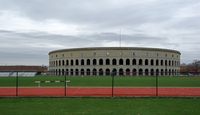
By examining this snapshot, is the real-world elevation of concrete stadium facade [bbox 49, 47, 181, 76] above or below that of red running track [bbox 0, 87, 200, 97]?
above

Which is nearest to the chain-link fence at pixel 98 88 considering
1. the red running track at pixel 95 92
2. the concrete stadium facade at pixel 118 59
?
the red running track at pixel 95 92

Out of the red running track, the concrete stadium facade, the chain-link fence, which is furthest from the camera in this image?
the concrete stadium facade

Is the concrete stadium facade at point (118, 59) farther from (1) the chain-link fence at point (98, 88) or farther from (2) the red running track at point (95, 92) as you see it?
(2) the red running track at point (95, 92)

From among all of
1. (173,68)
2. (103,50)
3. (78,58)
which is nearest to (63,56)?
(78,58)

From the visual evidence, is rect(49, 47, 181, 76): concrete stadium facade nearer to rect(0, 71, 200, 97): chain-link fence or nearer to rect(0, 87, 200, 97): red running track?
rect(0, 71, 200, 97): chain-link fence

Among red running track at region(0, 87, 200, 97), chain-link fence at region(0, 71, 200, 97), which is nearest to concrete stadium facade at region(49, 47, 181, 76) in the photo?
chain-link fence at region(0, 71, 200, 97)

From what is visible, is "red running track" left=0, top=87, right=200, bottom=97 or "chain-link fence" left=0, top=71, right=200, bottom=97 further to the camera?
"chain-link fence" left=0, top=71, right=200, bottom=97

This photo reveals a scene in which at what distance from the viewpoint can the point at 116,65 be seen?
120 m

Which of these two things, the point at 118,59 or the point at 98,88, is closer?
the point at 98,88

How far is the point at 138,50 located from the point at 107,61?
1127cm

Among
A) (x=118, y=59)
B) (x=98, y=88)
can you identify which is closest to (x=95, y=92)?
(x=98, y=88)

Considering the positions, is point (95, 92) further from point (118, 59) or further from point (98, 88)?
point (118, 59)
